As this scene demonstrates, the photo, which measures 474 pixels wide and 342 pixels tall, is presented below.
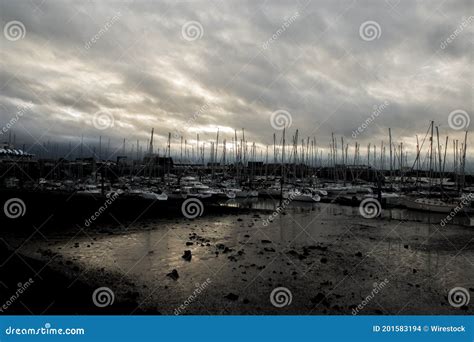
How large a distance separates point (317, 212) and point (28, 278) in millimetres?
31730

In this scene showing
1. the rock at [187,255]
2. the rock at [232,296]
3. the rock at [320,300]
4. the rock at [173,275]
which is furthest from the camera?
the rock at [187,255]

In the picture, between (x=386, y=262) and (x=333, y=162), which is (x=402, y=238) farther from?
(x=333, y=162)

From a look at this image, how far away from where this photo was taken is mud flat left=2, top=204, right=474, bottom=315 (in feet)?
40.2

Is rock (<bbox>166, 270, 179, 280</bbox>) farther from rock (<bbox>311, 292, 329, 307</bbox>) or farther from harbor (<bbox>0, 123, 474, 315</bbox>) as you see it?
rock (<bbox>311, 292, 329, 307</bbox>)

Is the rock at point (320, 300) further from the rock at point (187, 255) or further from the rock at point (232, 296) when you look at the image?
the rock at point (187, 255)

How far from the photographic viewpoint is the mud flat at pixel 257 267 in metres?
12.3

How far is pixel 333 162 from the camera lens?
7631cm

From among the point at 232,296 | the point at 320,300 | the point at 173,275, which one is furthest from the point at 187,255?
the point at 320,300

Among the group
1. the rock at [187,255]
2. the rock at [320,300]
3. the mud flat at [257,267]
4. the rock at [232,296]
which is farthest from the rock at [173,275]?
the rock at [320,300]

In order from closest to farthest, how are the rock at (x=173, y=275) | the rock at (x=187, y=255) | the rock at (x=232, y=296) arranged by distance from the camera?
the rock at (x=232, y=296), the rock at (x=173, y=275), the rock at (x=187, y=255)

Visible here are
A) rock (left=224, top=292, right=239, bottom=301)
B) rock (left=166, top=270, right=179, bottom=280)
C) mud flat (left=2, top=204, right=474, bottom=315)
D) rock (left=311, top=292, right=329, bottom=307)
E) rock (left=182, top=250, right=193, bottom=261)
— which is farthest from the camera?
rock (left=182, top=250, right=193, bottom=261)

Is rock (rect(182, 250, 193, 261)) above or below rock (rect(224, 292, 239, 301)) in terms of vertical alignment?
above

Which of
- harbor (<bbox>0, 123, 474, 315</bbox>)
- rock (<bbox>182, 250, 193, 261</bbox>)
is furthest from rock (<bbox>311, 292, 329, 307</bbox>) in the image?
rock (<bbox>182, 250, 193, 261</bbox>)

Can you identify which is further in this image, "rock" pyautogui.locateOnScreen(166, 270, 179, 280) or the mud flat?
"rock" pyautogui.locateOnScreen(166, 270, 179, 280)
